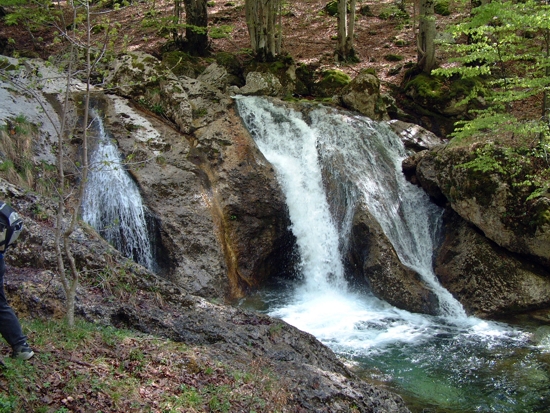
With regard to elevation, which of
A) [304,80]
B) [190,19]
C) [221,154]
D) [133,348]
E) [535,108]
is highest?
[190,19]

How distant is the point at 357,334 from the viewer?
27.4ft

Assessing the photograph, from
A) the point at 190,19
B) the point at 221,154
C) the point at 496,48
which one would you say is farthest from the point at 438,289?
the point at 190,19

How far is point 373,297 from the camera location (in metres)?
9.98

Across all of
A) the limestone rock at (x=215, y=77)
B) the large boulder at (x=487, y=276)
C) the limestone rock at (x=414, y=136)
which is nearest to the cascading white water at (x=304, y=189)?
the limestone rock at (x=215, y=77)

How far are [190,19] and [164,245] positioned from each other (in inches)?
411

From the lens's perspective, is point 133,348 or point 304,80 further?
point 304,80

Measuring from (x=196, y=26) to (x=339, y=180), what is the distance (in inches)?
326

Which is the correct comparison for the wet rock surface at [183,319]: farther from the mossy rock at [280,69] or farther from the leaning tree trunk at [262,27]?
the leaning tree trunk at [262,27]

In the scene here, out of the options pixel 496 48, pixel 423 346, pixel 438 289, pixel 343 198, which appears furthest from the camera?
pixel 343 198

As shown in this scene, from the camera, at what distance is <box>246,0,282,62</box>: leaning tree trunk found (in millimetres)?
16719

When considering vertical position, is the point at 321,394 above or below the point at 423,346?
above

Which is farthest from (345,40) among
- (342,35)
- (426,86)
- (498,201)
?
(498,201)

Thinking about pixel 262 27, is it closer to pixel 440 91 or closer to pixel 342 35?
pixel 342 35

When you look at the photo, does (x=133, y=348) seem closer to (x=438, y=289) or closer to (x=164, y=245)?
(x=164, y=245)
